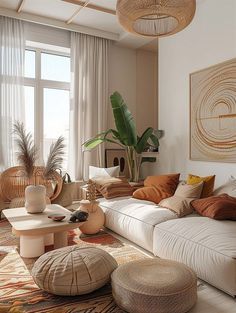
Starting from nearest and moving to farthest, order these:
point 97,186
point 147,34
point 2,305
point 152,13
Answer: point 2,305 → point 152,13 → point 147,34 → point 97,186

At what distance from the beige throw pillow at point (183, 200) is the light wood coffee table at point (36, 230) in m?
0.99

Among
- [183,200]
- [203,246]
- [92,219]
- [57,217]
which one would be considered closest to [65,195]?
[92,219]

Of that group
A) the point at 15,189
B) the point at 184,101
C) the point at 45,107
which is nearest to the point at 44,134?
the point at 45,107

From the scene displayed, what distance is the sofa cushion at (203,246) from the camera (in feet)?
6.54

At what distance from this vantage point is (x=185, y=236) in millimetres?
2389

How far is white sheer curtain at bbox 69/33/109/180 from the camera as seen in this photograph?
506 cm

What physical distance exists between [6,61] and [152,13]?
3017 mm

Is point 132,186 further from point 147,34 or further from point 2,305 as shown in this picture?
point 2,305

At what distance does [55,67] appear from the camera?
521 centimetres

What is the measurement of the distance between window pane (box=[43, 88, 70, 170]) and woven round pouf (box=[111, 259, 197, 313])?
3396 millimetres

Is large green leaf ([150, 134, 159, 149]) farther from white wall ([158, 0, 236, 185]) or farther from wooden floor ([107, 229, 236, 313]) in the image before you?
wooden floor ([107, 229, 236, 313])

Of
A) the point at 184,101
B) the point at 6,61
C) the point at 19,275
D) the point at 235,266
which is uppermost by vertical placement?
the point at 6,61

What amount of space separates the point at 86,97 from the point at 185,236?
3.47 metres

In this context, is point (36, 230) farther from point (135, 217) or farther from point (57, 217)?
Result: point (135, 217)
